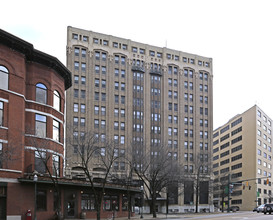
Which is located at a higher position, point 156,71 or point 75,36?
point 75,36

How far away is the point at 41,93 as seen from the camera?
136 ft

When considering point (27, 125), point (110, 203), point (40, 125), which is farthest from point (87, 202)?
point (27, 125)

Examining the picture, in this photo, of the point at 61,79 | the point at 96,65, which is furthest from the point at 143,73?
the point at 61,79

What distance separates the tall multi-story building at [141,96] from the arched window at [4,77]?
42.1 m

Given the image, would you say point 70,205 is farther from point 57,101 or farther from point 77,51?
point 77,51

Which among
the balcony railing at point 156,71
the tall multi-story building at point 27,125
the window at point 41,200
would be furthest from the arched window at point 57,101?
the balcony railing at point 156,71

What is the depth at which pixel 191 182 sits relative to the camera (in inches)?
3115

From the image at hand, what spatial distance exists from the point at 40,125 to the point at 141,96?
172 feet

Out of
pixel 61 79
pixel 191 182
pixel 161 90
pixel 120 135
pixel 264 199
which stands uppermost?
pixel 161 90

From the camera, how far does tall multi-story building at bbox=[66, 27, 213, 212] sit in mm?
84875

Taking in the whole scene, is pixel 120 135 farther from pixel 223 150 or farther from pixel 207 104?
pixel 223 150

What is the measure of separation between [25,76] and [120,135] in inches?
1929

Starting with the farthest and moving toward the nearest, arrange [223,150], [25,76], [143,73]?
[223,150], [143,73], [25,76]

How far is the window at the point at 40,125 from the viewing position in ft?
132
